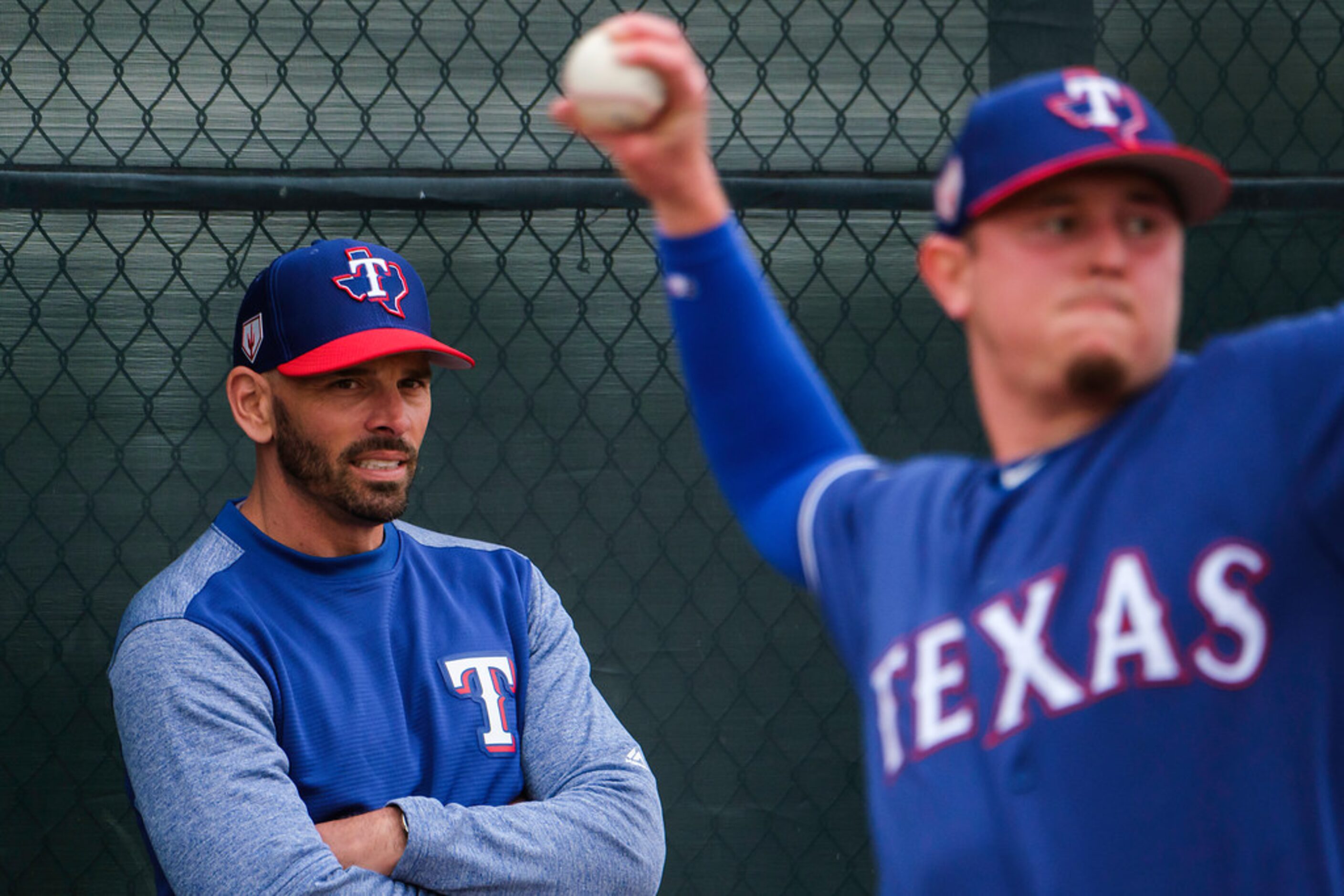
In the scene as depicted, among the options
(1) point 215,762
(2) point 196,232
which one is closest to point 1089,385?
(1) point 215,762

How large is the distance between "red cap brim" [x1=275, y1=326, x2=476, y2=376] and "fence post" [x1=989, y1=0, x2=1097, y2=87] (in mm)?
1697

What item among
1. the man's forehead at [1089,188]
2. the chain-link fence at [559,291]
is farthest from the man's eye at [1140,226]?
the chain-link fence at [559,291]

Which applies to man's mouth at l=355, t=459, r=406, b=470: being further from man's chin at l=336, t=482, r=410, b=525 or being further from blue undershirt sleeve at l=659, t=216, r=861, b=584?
blue undershirt sleeve at l=659, t=216, r=861, b=584

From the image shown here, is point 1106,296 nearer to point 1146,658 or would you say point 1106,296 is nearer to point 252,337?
point 1146,658

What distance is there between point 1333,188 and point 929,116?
0.94 m

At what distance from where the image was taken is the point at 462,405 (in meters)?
3.29

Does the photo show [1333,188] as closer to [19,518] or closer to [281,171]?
[281,171]

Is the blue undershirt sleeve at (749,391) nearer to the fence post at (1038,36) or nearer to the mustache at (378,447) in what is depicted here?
the mustache at (378,447)

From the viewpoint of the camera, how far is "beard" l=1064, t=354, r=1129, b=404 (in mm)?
1076

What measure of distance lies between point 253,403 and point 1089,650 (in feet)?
5.98

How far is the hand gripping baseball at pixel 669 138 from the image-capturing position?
3.89 ft

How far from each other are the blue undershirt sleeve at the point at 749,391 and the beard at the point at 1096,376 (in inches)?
13.3

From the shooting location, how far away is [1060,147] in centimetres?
113

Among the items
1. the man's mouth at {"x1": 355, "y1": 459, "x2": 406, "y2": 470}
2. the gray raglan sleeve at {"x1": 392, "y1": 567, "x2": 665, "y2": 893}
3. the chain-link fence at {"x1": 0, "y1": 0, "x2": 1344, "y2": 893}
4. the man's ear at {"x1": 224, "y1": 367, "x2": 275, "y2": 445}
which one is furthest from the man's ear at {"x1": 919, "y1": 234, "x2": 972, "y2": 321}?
the chain-link fence at {"x1": 0, "y1": 0, "x2": 1344, "y2": 893}
